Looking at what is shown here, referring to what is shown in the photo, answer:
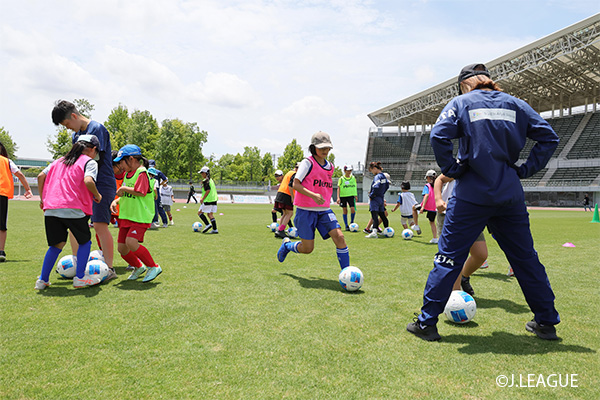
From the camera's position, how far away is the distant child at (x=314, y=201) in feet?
16.5

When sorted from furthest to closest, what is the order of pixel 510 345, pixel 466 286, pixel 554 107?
pixel 554 107
pixel 466 286
pixel 510 345

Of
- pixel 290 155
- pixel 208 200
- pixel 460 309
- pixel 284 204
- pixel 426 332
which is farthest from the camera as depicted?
pixel 290 155

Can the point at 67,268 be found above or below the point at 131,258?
below

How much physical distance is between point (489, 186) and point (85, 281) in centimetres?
462

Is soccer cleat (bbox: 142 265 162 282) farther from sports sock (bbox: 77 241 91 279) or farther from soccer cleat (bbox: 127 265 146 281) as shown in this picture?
sports sock (bbox: 77 241 91 279)

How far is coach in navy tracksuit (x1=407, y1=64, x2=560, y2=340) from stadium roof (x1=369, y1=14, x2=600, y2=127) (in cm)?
3861

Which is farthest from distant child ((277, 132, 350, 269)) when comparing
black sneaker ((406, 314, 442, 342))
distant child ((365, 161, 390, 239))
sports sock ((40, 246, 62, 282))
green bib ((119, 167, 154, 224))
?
distant child ((365, 161, 390, 239))

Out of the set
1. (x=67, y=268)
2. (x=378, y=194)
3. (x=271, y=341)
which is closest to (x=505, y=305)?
(x=271, y=341)

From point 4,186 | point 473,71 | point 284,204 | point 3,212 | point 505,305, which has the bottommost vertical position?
point 505,305

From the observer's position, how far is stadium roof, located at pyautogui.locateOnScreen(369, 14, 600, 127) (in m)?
33.2

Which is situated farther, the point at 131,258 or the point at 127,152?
the point at 131,258

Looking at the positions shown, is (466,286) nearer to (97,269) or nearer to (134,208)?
(134,208)

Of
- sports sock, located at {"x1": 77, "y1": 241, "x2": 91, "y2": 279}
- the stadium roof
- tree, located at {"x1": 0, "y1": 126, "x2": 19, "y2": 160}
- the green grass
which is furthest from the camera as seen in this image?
tree, located at {"x1": 0, "y1": 126, "x2": 19, "y2": 160}

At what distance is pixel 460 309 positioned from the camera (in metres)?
3.54
